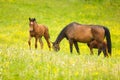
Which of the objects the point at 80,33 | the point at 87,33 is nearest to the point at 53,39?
the point at 80,33

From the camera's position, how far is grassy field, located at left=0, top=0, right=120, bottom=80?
10.9 m

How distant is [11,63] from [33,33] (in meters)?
16.6

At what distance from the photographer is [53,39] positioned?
127 ft

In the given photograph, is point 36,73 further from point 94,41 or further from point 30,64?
point 94,41

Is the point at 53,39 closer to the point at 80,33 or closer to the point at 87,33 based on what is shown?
the point at 80,33

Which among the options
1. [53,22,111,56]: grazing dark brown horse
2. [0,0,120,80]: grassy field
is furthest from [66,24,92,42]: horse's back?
[0,0,120,80]: grassy field

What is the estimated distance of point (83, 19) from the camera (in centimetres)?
5159

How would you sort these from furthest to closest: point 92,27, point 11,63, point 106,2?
point 106,2 < point 92,27 < point 11,63

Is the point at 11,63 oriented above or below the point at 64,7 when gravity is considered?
above

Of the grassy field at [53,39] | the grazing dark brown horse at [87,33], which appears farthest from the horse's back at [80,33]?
the grassy field at [53,39]

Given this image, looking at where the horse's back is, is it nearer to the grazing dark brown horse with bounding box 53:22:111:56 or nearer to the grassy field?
the grazing dark brown horse with bounding box 53:22:111:56

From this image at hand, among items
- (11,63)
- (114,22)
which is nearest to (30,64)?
(11,63)

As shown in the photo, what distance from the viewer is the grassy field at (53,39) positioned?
1095 centimetres

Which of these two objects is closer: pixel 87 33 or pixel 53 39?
pixel 87 33
